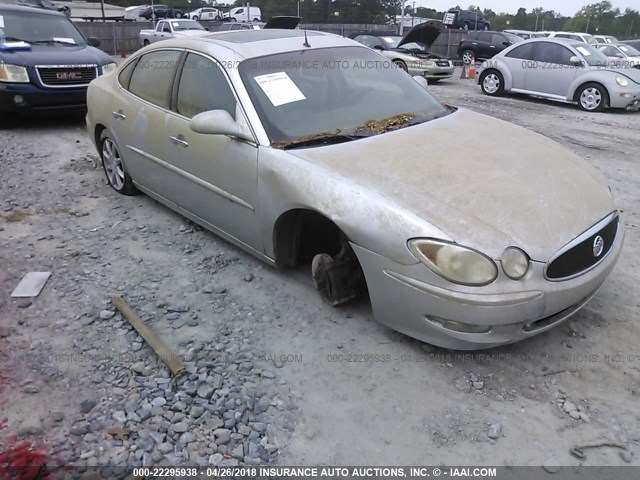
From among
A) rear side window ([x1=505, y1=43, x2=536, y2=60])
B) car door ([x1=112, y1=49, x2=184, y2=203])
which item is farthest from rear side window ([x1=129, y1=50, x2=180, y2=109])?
rear side window ([x1=505, y1=43, x2=536, y2=60])

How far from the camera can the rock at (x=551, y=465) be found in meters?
2.20

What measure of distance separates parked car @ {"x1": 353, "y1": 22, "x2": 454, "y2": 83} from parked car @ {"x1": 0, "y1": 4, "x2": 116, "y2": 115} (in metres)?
8.64

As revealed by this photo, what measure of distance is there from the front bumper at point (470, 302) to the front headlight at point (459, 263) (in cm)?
3

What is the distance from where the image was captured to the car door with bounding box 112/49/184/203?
4.09 metres

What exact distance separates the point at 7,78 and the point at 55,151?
152 centimetres

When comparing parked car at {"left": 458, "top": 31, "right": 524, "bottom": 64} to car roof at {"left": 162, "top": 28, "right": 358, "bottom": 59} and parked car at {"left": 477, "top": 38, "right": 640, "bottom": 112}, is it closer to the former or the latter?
parked car at {"left": 477, "top": 38, "right": 640, "bottom": 112}

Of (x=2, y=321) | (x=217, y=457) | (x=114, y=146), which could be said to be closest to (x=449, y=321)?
(x=217, y=457)

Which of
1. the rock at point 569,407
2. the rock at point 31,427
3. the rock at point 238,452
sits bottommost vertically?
the rock at point 31,427

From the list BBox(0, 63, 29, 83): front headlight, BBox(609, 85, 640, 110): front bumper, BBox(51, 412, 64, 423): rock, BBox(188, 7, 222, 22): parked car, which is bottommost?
BBox(188, 7, 222, 22): parked car

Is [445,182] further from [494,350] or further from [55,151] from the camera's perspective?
[55,151]

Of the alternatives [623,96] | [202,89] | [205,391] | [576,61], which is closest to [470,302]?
[205,391]

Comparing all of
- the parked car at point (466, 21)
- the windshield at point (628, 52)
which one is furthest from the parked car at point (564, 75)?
the parked car at point (466, 21)

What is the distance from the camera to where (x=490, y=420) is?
2441mm

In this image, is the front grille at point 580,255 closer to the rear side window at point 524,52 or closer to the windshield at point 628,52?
the rear side window at point 524,52
